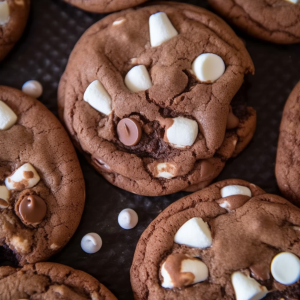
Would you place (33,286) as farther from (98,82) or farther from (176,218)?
(98,82)

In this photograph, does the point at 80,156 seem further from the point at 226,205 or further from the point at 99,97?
the point at 226,205

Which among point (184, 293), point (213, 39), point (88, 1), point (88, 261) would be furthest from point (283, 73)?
point (88, 261)

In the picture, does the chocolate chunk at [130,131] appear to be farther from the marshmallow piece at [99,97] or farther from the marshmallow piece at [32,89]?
the marshmallow piece at [32,89]

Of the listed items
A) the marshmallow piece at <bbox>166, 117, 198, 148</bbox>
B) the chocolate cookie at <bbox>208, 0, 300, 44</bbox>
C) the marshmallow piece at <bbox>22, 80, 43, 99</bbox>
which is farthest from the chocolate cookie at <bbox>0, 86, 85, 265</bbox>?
the chocolate cookie at <bbox>208, 0, 300, 44</bbox>

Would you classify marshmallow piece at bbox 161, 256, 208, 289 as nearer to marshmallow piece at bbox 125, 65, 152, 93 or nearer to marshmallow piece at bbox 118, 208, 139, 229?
marshmallow piece at bbox 118, 208, 139, 229

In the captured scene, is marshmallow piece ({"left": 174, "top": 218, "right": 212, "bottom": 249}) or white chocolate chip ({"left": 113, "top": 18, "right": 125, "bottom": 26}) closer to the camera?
marshmallow piece ({"left": 174, "top": 218, "right": 212, "bottom": 249})

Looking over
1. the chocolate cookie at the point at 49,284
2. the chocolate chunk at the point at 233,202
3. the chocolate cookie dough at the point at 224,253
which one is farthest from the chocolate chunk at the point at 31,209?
the chocolate chunk at the point at 233,202
